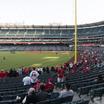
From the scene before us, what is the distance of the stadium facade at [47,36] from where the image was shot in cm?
12131

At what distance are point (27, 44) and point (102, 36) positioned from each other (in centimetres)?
2475

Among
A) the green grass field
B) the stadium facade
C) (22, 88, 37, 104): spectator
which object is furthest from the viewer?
the stadium facade

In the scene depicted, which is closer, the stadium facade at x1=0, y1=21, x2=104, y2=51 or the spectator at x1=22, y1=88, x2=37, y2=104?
the spectator at x1=22, y1=88, x2=37, y2=104

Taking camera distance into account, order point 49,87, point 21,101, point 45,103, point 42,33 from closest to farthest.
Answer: point 45,103, point 21,101, point 49,87, point 42,33

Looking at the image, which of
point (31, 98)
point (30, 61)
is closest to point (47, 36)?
point (30, 61)

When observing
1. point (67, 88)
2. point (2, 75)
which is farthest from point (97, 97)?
point (2, 75)

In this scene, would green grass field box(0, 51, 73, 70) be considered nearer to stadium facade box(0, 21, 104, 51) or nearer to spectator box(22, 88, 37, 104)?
spectator box(22, 88, 37, 104)

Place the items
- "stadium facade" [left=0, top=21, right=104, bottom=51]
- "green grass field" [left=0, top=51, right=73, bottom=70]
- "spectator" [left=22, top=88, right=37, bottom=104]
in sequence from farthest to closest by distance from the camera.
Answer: "stadium facade" [left=0, top=21, right=104, bottom=51] → "green grass field" [left=0, top=51, right=73, bottom=70] → "spectator" [left=22, top=88, right=37, bottom=104]

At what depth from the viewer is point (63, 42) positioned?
124 meters

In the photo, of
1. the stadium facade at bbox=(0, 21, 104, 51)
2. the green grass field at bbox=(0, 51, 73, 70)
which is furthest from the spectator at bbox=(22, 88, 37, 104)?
the stadium facade at bbox=(0, 21, 104, 51)

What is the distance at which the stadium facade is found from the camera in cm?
12131

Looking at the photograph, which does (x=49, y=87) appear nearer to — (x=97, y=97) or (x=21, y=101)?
(x=97, y=97)

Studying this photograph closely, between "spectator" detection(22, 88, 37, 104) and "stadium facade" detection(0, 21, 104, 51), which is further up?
"spectator" detection(22, 88, 37, 104)

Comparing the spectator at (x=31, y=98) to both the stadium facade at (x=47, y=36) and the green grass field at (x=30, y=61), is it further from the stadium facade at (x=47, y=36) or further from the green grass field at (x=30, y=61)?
the stadium facade at (x=47, y=36)
